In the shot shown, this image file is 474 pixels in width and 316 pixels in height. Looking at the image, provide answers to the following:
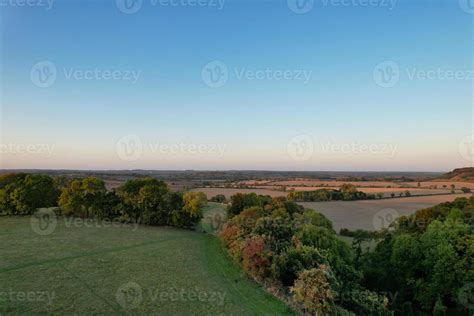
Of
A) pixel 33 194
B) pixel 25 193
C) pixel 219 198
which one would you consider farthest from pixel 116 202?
pixel 219 198

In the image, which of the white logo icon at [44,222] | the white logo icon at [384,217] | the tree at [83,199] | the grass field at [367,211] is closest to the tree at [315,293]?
the white logo icon at [44,222]

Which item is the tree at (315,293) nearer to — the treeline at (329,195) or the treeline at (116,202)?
the treeline at (116,202)

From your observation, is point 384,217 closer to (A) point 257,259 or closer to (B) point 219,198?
(B) point 219,198

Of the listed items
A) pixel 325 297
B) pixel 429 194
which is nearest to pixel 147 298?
pixel 325 297

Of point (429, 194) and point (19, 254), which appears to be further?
point (429, 194)

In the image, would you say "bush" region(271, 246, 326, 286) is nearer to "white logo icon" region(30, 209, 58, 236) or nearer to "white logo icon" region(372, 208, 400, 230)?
"white logo icon" region(30, 209, 58, 236)

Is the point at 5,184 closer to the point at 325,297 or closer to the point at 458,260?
the point at 325,297
